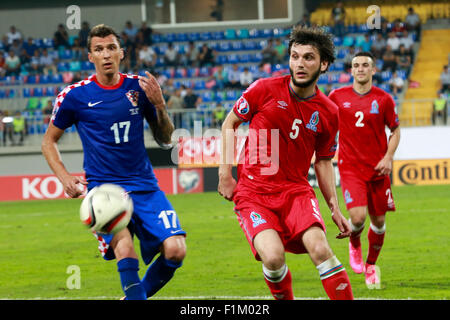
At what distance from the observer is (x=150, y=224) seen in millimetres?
5789

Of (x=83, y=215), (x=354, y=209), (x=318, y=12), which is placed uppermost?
(x=318, y=12)

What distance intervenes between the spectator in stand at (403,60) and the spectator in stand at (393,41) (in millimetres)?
167

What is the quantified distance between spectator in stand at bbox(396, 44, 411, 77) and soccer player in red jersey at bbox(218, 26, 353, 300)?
20.9 metres

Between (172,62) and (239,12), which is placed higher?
(239,12)

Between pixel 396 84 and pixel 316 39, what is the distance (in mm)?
19809

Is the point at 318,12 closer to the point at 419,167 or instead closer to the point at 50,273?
the point at 419,167

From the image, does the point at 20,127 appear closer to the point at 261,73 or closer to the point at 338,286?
the point at 261,73

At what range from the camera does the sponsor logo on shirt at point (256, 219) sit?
557cm

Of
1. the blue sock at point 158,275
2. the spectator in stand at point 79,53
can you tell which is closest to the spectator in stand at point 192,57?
the spectator in stand at point 79,53

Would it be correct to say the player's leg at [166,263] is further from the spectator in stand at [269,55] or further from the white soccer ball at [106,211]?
the spectator in stand at [269,55]

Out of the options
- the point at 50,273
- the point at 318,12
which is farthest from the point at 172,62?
the point at 50,273

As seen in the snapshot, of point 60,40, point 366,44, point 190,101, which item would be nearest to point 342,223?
point 190,101

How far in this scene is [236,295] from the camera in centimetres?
743
